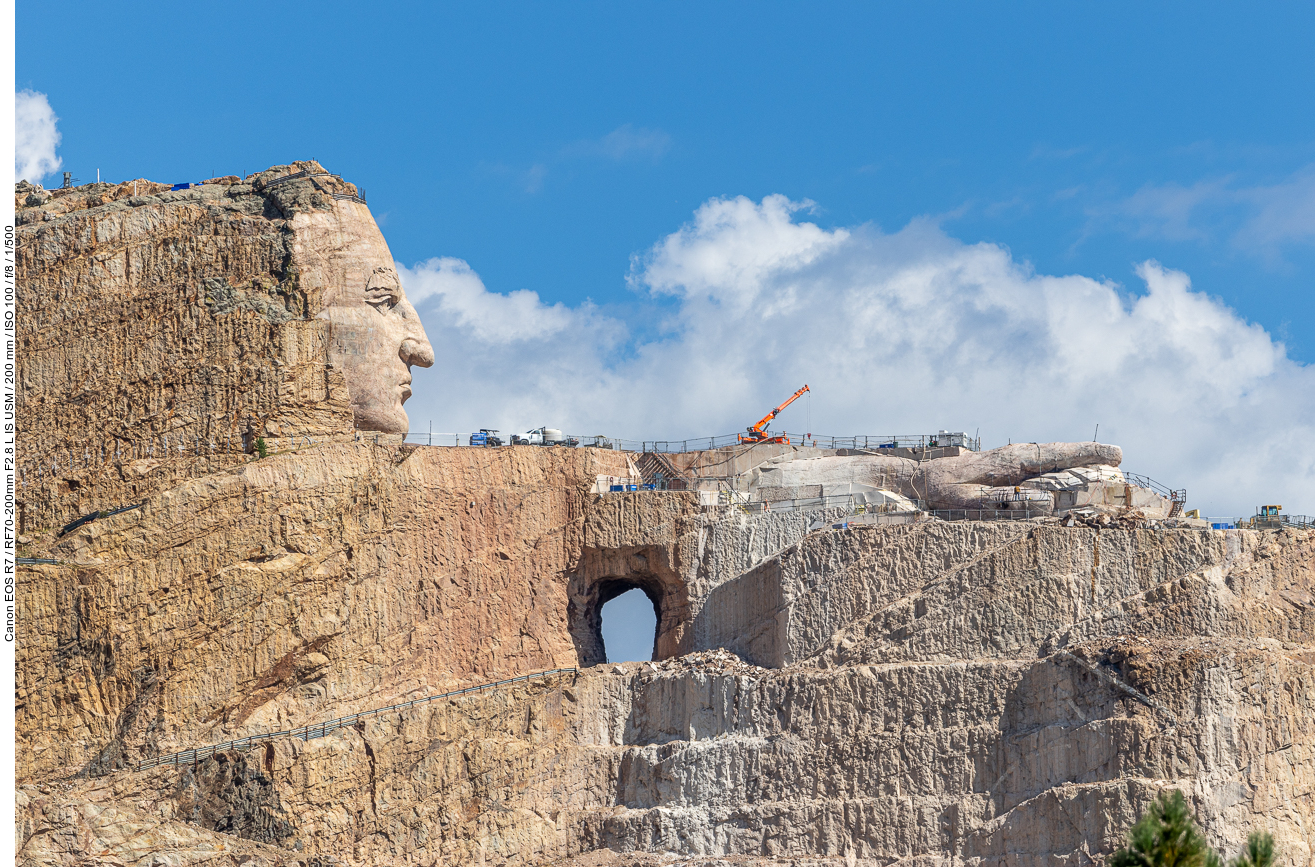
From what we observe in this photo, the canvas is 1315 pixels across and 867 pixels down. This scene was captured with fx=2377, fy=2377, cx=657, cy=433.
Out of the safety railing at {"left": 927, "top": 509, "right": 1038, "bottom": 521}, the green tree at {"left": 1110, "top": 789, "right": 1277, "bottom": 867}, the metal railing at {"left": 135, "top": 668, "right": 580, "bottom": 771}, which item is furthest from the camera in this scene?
the safety railing at {"left": 927, "top": 509, "right": 1038, "bottom": 521}

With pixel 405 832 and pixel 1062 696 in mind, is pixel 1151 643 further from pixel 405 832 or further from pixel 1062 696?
pixel 405 832

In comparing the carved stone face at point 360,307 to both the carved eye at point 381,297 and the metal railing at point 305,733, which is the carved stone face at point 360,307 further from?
the metal railing at point 305,733

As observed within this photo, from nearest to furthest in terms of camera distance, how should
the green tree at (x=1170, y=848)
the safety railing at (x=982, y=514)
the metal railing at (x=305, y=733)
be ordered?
the green tree at (x=1170, y=848) < the metal railing at (x=305, y=733) < the safety railing at (x=982, y=514)

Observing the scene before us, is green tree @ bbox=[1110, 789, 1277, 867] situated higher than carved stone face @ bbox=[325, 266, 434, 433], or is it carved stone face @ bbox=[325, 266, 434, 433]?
carved stone face @ bbox=[325, 266, 434, 433]

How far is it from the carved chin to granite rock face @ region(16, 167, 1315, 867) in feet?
2.12

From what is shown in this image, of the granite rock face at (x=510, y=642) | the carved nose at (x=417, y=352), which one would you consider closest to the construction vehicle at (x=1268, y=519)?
the granite rock face at (x=510, y=642)

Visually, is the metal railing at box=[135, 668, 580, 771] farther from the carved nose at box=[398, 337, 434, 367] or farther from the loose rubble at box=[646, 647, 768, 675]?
the carved nose at box=[398, 337, 434, 367]

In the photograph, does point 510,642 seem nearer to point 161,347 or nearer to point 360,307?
point 360,307

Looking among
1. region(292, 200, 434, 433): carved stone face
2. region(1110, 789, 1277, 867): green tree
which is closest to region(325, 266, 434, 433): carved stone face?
region(292, 200, 434, 433): carved stone face

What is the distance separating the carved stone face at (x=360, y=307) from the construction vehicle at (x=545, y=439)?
3710mm

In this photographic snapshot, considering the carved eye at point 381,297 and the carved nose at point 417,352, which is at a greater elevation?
the carved eye at point 381,297

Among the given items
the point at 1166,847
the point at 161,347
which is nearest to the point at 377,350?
the point at 161,347

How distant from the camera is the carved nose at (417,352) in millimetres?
65875

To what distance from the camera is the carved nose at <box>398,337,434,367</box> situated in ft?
216
